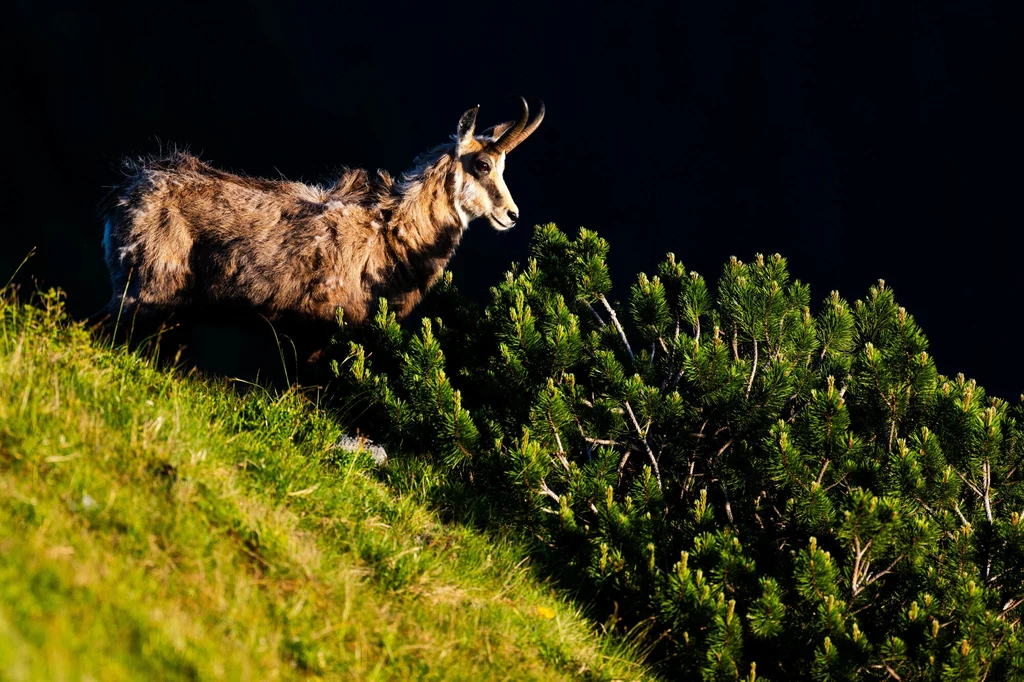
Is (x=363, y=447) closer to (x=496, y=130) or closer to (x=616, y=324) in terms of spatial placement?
(x=616, y=324)

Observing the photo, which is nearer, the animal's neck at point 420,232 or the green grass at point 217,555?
the green grass at point 217,555

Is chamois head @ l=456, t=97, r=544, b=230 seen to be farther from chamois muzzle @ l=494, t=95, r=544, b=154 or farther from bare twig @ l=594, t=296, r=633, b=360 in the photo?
bare twig @ l=594, t=296, r=633, b=360

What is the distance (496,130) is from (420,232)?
3.29 feet

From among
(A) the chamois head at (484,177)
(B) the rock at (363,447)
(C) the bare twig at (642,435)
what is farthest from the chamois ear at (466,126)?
(C) the bare twig at (642,435)

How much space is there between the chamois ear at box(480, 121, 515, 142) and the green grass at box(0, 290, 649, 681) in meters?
3.14

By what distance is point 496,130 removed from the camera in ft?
24.1

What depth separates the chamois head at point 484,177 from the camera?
23.4 feet

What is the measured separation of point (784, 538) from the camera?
5.11 m

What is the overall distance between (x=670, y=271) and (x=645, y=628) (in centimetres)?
236

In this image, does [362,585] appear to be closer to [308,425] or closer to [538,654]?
[538,654]

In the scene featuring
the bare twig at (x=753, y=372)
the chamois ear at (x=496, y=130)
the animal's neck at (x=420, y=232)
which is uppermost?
the chamois ear at (x=496, y=130)

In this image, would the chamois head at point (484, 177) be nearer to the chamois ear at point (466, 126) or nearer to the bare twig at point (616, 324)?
the chamois ear at point (466, 126)

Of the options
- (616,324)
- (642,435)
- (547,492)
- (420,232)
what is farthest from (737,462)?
(420,232)

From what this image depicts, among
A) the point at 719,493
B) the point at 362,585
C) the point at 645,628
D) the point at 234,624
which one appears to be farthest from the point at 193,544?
the point at 719,493
